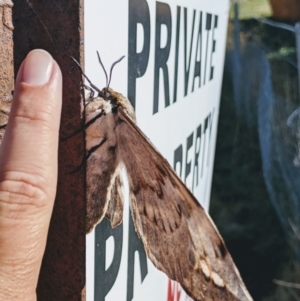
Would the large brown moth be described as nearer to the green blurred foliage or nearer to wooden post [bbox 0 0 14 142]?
wooden post [bbox 0 0 14 142]

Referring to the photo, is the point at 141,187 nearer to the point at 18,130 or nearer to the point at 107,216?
the point at 107,216

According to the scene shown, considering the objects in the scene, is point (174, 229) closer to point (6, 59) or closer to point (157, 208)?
point (157, 208)

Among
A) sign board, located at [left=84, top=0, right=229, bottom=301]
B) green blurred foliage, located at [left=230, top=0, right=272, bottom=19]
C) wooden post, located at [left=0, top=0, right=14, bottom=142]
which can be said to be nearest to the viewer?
wooden post, located at [left=0, top=0, right=14, bottom=142]

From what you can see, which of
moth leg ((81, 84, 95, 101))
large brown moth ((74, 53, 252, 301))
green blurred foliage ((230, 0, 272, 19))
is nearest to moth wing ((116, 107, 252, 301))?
large brown moth ((74, 53, 252, 301))

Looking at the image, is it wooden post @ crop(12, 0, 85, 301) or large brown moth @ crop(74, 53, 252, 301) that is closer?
wooden post @ crop(12, 0, 85, 301)

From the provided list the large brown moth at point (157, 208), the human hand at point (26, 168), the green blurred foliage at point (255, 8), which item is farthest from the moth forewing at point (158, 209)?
the green blurred foliage at point (255, 8)

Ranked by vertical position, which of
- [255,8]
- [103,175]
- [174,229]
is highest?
[255,8]

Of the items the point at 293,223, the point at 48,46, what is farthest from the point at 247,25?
the point at 48,46

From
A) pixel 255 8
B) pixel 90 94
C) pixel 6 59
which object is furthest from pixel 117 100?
pixel 255 8
